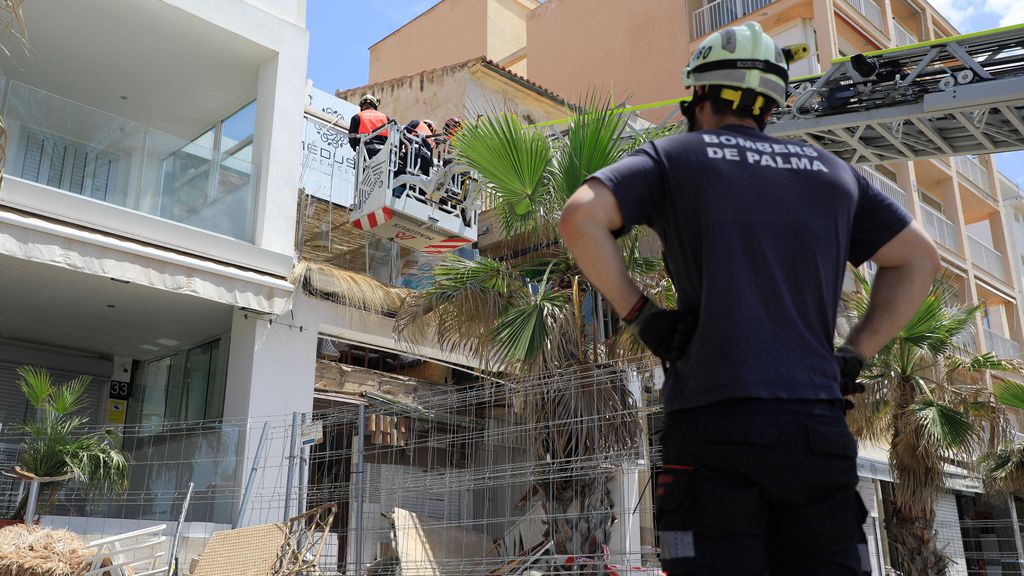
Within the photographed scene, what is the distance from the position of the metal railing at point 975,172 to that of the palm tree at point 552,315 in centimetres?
2410

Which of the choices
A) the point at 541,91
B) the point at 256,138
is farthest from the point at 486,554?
the point at 541,91

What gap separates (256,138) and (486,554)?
779cm

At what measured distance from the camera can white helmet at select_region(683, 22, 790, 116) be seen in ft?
7.59

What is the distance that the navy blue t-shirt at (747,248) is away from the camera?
6.65 feet

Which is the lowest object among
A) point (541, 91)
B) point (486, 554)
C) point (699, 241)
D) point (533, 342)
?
point (486, 554)

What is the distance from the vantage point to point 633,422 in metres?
6.30

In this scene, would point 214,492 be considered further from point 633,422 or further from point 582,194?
point 582,194

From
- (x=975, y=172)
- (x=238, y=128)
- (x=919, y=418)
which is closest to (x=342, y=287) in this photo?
(x=238, y=128)

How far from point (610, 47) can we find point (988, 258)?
14037 mm

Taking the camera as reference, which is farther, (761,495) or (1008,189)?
(1008,189)

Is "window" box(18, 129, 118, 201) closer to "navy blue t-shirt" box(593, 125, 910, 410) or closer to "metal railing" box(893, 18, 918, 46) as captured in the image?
"navy blue t-shirt" box(593, 125, 910, 410)

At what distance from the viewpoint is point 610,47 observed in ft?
87.2

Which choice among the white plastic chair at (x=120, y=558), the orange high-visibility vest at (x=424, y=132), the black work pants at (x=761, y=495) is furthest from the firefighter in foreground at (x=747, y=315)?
the orange high-visibility vest at (x=424, y=132)

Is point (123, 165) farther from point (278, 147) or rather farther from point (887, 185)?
point (887, 185)
